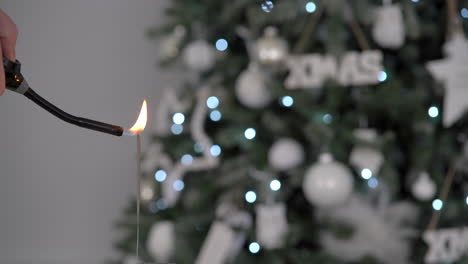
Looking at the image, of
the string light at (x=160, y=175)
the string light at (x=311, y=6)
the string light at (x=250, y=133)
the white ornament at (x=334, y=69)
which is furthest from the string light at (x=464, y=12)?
the string light at (x=160, y=175)

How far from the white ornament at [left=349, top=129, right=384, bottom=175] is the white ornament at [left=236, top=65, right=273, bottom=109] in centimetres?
28

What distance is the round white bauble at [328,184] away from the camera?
1.49 meters

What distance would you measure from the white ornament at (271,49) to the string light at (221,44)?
0.26 m

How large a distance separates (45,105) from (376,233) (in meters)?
1.33

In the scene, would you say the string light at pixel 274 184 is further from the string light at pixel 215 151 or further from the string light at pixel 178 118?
the string light at pixel 178 118

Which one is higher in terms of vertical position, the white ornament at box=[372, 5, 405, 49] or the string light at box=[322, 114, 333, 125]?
the white ornament at box=[372, 5, 405, 49]

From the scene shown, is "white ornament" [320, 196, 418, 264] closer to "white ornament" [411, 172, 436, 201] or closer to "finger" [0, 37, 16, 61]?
"white ornament" [411, 172, 436, 201]

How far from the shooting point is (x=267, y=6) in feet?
5.31

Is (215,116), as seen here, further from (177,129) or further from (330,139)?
(330,139)

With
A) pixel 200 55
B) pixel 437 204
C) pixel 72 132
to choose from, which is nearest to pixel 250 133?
pixel 200 55

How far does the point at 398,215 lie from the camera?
1692 millimetres

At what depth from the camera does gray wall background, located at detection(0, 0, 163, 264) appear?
8.50 feet

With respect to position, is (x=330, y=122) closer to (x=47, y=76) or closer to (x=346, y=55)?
(x=346, y=55)

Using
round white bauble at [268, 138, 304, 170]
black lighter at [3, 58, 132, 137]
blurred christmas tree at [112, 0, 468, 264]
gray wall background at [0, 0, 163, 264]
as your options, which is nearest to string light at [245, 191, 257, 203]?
blurred christmas tree at [112, 0, 468, 264]
